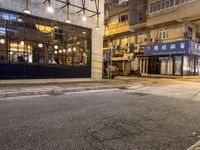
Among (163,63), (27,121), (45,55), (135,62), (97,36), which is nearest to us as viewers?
(27,121)

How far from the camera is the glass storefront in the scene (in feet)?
40.3

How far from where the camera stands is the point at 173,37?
2666 centimetres

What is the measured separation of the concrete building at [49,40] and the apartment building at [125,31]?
45.4ft

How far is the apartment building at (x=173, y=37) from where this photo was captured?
2431cm

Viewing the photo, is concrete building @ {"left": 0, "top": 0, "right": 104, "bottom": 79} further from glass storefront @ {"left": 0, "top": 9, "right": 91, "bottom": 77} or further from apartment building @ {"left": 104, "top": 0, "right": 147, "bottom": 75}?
apartment building @ {"left": 104, "top": 0, "right": 147, "bottom": 75}

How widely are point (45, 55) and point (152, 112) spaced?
36.3 feet

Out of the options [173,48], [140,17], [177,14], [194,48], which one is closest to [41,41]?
[173,48]

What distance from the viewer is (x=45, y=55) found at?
14.2 m

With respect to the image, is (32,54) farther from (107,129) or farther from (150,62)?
(150,62)

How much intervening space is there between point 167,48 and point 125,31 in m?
10.9

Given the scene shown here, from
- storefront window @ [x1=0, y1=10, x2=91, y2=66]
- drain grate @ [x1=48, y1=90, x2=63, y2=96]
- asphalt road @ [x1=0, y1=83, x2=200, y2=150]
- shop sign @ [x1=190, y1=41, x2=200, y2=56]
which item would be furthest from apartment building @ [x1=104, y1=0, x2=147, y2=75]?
asphalt road @ [x1=0, y1=83, x2=200, y2=150]

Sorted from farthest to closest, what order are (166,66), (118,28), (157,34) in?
(118,28), (157,34), (166,66)

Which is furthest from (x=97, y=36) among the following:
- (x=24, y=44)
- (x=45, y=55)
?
(x=24, y=44)

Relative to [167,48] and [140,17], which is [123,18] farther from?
[167,48]
